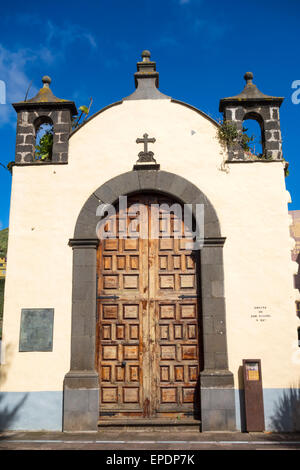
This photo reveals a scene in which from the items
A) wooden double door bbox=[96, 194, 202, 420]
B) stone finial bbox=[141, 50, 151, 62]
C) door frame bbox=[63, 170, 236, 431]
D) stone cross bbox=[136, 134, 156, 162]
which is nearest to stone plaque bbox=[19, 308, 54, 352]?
door frame bbox=[63, 170, 236, 431]

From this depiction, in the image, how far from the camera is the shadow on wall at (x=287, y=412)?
6473mm

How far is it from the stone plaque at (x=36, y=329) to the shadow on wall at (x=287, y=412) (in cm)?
364

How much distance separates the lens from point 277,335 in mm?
6770

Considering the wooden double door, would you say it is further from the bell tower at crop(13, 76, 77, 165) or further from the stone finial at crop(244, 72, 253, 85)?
the stone finial at crop(244, 72, 253, 85)

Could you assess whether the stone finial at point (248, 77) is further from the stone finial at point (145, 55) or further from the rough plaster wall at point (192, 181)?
the stone finial at point (145, 55)

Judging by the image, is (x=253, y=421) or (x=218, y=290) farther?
(x=218, y=290)

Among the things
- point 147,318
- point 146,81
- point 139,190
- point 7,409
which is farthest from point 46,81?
point 7,409

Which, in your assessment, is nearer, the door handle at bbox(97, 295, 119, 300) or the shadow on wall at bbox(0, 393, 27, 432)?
the shadow on wall at bbox(0, 393, 27, 432)

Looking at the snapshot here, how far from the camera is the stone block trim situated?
7.64m

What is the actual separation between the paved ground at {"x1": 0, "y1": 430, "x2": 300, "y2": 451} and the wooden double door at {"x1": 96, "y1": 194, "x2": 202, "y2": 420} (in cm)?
52

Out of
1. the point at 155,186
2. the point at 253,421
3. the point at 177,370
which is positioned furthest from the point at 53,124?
the point at 253,421

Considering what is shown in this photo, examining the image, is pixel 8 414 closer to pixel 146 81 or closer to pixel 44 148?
pixel 44 148

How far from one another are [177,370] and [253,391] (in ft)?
3.94
